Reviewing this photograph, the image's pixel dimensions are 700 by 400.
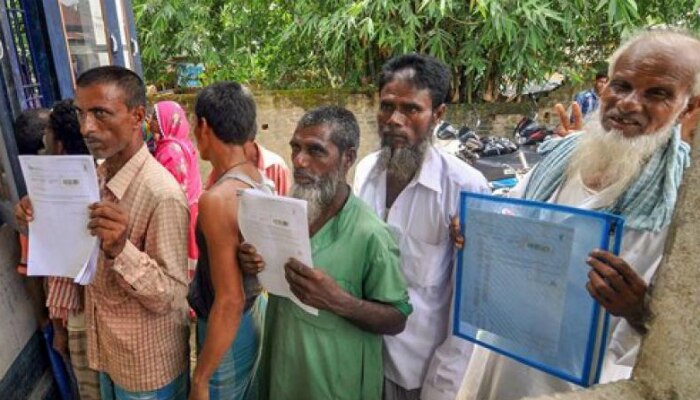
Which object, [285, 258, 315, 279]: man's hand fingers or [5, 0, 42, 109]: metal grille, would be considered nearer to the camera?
[285, 258, 315, 279]: man's hand fingers

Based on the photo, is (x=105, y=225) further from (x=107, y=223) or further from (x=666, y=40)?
(x=666, y=40)

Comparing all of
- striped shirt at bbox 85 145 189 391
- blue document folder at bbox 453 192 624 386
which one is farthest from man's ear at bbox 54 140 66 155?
blue document folder at bbox 453 192 624 386

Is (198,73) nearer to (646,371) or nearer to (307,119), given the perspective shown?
(307,119)

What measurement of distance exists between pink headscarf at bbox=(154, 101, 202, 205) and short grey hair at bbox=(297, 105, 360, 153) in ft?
6.91

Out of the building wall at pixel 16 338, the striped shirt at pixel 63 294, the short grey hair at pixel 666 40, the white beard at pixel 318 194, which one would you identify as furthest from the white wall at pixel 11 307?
the short grey hair at pixel 666 40

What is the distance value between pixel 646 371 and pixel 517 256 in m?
0.54

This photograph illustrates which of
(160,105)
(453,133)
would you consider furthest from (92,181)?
(453,133)

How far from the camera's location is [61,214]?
159 centimetres

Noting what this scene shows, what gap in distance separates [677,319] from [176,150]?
3477 mm

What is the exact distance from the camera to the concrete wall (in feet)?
2.69

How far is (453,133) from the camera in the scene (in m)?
5.81

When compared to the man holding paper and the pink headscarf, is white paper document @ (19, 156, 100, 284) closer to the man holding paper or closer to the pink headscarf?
the man holding paper

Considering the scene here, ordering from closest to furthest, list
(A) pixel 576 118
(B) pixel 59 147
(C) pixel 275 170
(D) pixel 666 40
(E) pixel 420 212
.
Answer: (D) pixel 666 40 → (E) pixel 420 212 → (B) pixel 59 147 → (C) pixel 275 170 → (A) pixel 576 118

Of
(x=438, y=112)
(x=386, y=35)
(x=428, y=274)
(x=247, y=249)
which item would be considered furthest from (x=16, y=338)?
(x=386, y=35)
